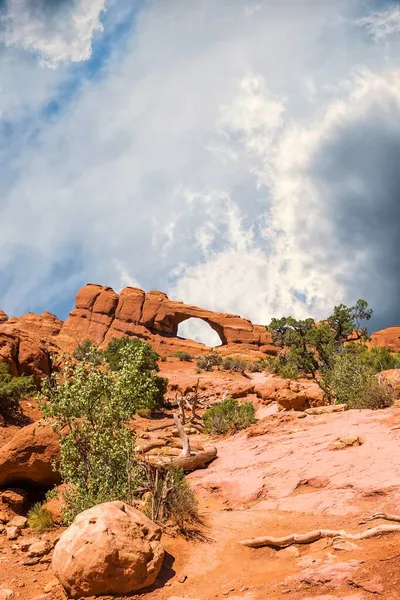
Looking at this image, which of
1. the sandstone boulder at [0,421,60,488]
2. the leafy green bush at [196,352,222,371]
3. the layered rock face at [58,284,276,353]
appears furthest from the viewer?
the layered rock face at [58,284,276,353]

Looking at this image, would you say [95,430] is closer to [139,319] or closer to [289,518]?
[289,518]

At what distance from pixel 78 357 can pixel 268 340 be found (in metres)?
44.2

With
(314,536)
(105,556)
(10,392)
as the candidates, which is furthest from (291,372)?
(105,556)

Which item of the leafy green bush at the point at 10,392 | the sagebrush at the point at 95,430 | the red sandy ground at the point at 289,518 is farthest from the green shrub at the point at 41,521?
the leafy green bush at the point at 10,392

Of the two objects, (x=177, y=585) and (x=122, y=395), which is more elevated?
(x=122, y=395)

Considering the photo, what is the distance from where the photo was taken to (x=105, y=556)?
5488mm

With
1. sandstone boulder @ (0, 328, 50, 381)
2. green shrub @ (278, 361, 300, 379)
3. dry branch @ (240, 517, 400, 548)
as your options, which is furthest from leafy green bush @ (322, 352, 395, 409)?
sandstone boulder @ (0, 328, 50, 381)

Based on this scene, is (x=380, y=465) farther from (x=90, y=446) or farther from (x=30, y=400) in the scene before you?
(x=30, y=400)

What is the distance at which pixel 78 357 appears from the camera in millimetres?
45406

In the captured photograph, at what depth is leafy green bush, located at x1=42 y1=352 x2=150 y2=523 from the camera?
809 cm

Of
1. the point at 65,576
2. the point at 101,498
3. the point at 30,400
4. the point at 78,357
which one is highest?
the point at 78,357

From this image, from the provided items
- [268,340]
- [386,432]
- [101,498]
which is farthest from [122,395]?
[268,340]

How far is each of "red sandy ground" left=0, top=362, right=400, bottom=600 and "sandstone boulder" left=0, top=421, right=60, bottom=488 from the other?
7.36 feet

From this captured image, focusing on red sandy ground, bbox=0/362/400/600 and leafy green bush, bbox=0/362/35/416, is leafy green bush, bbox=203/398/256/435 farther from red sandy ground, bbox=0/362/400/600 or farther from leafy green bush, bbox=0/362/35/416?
leafy green bush, bbox=0/362/35/416
